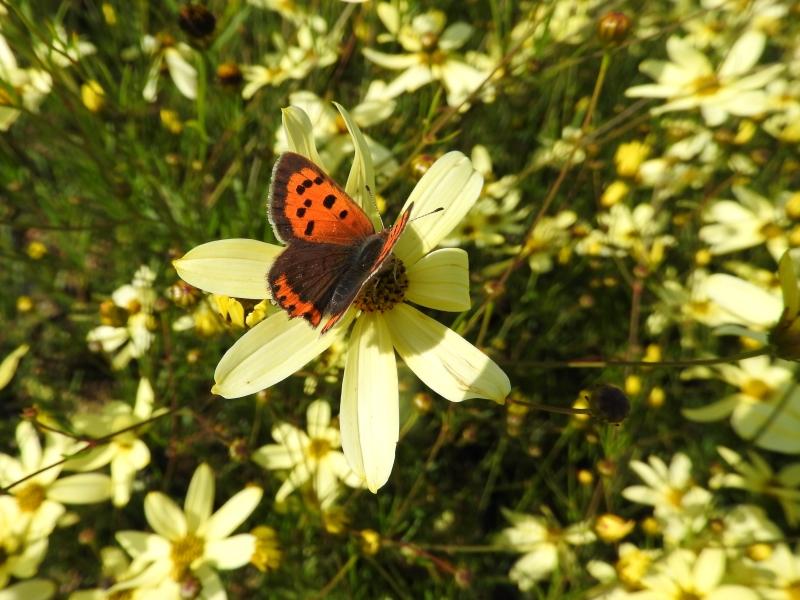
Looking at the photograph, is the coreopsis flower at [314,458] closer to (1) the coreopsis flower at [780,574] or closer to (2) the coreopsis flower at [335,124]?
(2) the coreopsis flower at [335,124]

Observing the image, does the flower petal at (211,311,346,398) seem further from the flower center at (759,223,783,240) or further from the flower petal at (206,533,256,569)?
the flower center at (759,223,783,240)

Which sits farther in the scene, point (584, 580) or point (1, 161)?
point (1, 161)

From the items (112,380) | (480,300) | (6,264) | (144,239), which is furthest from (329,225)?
(6,264)

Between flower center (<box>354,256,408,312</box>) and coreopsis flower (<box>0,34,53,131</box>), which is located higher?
coreopsis flower (<box>0,34,53,131</box>)

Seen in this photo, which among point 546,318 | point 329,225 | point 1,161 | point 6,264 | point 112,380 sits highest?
point 1,161

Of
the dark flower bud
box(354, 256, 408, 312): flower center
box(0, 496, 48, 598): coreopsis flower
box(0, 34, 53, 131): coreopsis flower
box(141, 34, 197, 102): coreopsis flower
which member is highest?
box(0, 34, 53, 131): coreopsis flower

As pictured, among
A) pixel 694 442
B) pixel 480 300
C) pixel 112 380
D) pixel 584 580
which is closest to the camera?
pixel 584 580

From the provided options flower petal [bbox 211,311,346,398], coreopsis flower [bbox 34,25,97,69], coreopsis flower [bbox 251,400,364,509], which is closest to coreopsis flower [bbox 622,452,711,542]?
coreopsis flower [bbox 251,400,364,509]

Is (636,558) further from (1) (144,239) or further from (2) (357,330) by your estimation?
(1) (144,239)
